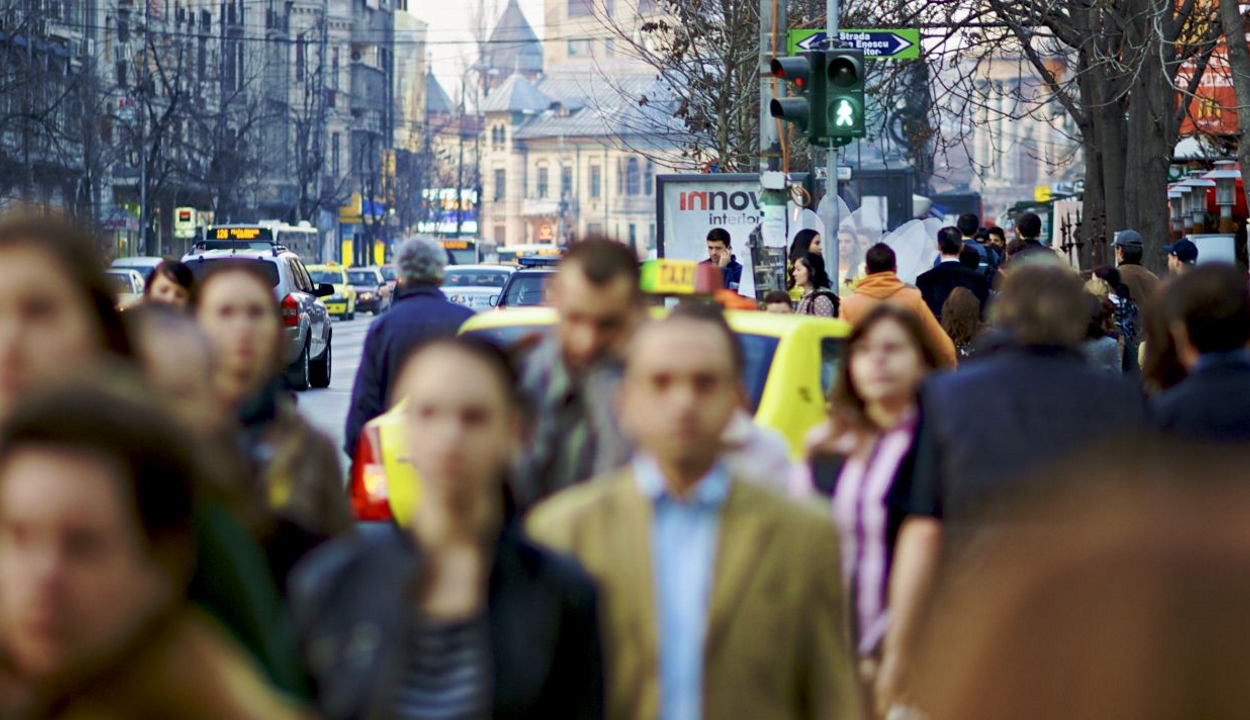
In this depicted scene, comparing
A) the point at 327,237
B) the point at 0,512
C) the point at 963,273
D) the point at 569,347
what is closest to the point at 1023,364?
the point at 569,347

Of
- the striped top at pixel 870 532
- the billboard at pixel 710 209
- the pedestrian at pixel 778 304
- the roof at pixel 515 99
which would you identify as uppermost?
the roof at pixel 515 99

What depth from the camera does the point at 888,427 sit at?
19.8 feet

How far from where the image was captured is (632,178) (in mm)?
168875

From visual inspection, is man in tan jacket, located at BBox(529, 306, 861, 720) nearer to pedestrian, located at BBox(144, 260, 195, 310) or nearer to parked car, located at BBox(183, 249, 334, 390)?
pedestrian, located at BBox(144, 260, 195, 310)

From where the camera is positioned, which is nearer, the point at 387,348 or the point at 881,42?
the point at 387,348

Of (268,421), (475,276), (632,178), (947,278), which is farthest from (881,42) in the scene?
(632,178)

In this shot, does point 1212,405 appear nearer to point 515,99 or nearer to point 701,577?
point 701,577

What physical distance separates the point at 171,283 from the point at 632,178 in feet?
529

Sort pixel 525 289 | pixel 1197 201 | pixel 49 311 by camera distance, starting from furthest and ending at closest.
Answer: pixel 1197 201, pixel 525 289, pixel 49 311

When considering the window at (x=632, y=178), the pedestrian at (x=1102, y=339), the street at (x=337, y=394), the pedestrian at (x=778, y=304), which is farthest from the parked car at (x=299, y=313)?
the window at (x=632, y=178)

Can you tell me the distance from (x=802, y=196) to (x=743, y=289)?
1.29 m

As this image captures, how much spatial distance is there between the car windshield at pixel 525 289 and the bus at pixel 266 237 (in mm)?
10998

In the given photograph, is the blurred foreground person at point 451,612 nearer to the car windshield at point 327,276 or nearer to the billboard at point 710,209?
the billboard at point 710,209

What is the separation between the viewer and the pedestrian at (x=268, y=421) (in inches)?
186
